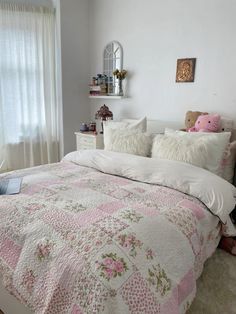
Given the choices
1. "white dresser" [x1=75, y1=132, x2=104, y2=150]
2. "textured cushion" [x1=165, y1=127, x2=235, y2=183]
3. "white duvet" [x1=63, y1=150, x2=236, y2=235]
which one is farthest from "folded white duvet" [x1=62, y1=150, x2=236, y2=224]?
"white dresser" [x1=75, y1=132, x2=104, y2=150]

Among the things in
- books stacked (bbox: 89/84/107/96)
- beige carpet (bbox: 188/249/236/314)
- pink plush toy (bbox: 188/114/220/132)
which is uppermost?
books stacked (bbox: 89/84/107/96)

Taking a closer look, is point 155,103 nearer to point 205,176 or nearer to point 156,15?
point 156,15

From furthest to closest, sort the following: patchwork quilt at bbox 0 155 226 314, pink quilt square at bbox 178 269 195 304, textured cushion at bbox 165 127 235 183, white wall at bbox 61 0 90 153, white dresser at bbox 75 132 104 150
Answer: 1. white wall at bbox 61 0 90 153
2. white dresser at bbox 75 132 104 150
3. textured cushion at bbox 165 127 235 183
4. pink quilt square at bbox 178 269 195 304
5. patchwork quilt at bbox 0 155 226 314

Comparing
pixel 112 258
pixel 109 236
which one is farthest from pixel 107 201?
pixel 112 258

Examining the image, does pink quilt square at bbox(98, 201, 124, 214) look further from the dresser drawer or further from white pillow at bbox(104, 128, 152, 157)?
the dresser drawer

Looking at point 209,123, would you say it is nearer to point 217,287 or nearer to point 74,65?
point 217,287

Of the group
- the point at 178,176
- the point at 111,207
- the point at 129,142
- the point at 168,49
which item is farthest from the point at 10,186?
the point at 168,49

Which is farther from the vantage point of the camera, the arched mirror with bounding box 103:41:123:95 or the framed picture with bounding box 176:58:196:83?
the arched mirror with bounding box 103:41:123:95

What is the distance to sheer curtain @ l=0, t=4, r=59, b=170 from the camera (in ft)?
11.0

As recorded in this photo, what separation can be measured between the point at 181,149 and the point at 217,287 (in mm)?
1015

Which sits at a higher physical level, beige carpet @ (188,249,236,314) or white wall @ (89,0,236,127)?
white wall @ (89,0,236,127)

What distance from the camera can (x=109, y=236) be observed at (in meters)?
1.19

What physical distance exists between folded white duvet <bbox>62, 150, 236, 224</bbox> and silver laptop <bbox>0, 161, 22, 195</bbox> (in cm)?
69

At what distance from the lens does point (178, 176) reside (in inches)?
73.7
